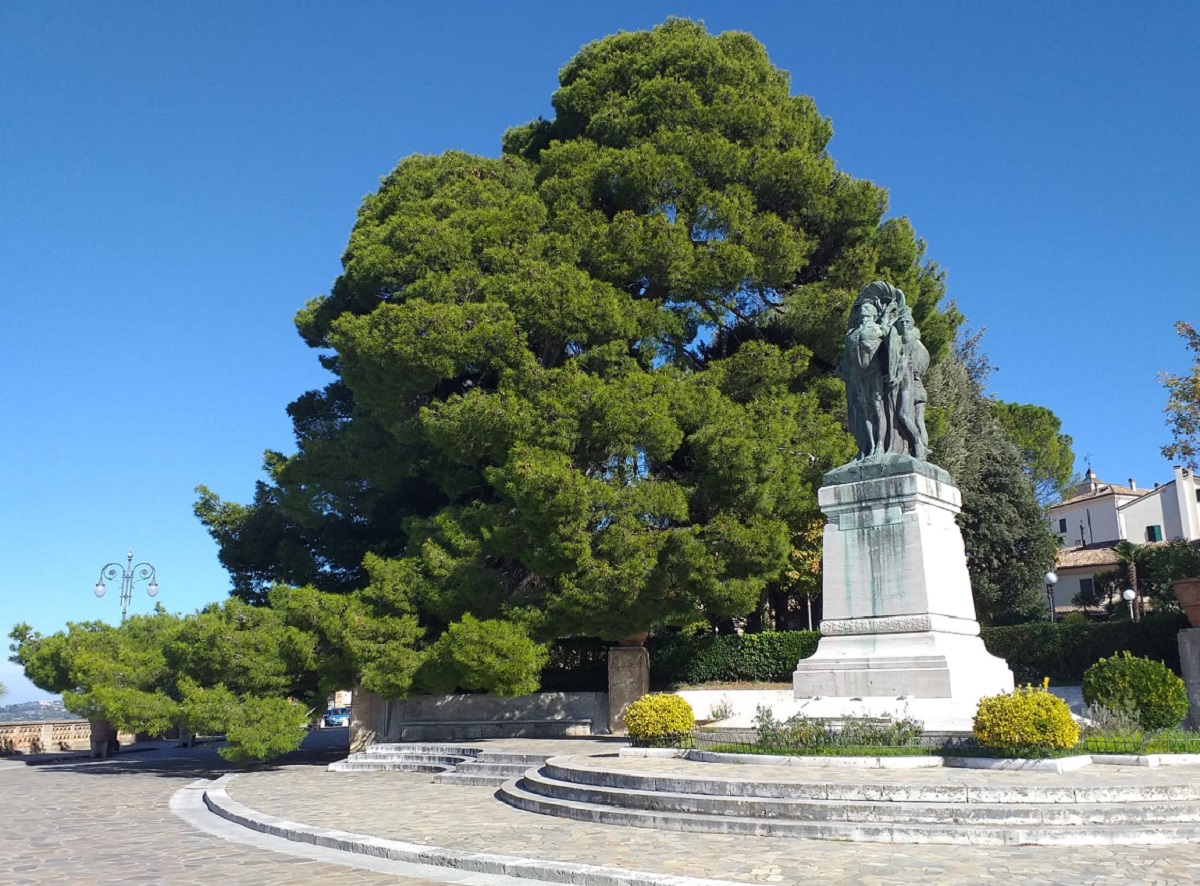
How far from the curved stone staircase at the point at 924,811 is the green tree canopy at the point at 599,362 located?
28.6 feet

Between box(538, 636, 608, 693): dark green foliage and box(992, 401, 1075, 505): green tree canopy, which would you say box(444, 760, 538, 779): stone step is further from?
box(992, 401, 1075, 505): green tree canopy

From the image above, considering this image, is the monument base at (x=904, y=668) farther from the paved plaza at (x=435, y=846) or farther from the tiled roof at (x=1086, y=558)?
the tiled roof at (x=1086, y=558)

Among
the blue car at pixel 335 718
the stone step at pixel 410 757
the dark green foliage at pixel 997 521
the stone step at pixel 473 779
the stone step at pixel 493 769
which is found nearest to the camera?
the stone step at pixel 473 779

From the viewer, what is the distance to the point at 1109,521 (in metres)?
55.8

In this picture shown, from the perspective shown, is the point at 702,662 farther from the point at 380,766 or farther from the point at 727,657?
the point at 380,766

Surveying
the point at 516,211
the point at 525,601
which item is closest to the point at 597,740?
the point at 525,601

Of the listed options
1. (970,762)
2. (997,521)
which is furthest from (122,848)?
(997,521)

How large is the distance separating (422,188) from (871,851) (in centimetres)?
2001

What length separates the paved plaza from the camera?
22.4 ft

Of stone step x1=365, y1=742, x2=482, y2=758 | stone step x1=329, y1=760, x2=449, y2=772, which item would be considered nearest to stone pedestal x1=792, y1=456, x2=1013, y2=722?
stone step x1=365, y1=742, x2=482, y2=758

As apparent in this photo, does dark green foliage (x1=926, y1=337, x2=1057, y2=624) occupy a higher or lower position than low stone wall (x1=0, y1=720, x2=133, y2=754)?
higher

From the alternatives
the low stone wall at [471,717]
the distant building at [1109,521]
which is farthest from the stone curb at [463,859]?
the distant building at [1109,521]

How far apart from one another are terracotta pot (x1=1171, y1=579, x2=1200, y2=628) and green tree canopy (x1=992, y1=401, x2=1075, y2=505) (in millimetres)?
21884

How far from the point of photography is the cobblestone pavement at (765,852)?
6.62 metres
